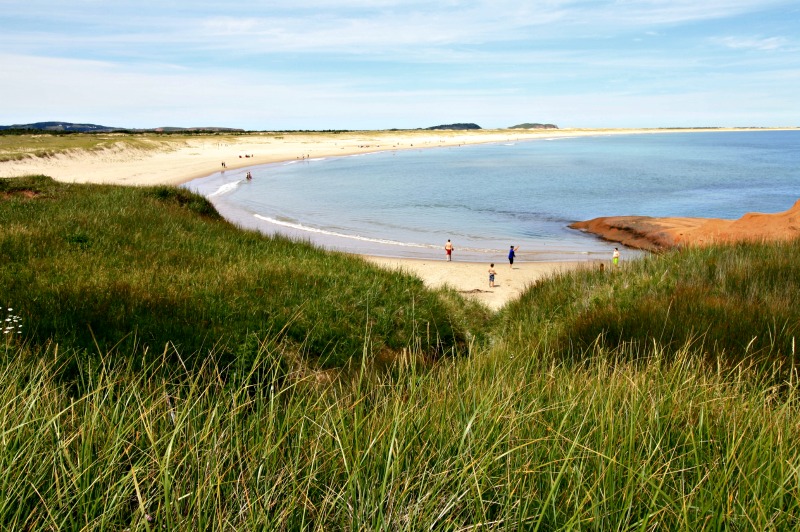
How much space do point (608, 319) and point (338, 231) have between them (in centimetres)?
2996

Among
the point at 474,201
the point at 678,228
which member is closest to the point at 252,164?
the point at 474,201

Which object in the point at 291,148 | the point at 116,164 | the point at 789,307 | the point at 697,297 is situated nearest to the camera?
the point at 789,307

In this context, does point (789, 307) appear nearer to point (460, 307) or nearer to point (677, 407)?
point (677, 407)

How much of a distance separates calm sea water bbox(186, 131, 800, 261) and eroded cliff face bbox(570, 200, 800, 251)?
1741mm

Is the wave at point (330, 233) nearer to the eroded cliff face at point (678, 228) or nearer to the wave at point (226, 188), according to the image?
the wave at point (226, 188)

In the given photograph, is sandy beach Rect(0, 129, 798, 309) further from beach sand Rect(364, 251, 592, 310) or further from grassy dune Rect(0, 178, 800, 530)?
grassy dune Rect(0, 178, 800, 530)

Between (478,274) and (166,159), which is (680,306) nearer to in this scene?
(478,274)

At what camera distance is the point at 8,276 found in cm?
919

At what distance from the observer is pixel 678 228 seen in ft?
113

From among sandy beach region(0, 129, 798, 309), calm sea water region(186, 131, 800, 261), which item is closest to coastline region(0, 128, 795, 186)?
sandy beach region(0, 129, 798, 309)

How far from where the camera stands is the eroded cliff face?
28203 mm

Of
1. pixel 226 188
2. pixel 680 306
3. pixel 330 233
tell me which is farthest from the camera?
pixel 226 188

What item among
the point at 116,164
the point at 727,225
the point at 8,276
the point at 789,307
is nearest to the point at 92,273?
the point at 8,276

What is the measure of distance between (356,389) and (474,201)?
48611 mm
